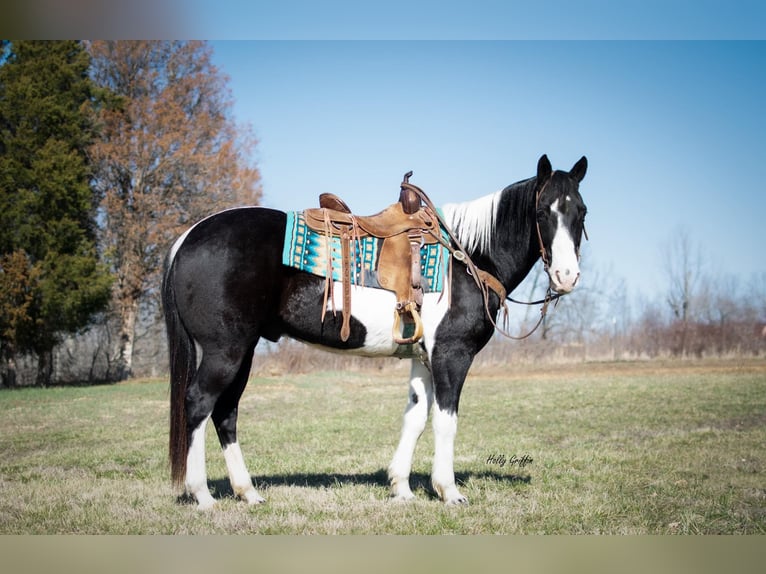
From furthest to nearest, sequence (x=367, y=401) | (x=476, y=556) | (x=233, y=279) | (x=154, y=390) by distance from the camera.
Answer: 1. (x=154, y=390)
2. (x=367, y=401)
3. (x=233, y=279)
4. (x=476, y=556)

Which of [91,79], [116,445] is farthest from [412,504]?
[91,79]

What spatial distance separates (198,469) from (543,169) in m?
2.33

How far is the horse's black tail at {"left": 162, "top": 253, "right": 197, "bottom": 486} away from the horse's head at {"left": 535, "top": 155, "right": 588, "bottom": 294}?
6.27 feet

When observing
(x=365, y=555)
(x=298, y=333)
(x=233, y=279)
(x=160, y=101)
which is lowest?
(x=365, y=555)

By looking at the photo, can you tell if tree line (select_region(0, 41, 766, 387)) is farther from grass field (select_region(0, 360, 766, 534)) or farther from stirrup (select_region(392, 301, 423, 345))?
stirrup (select_region(392, 301, 423, 345))

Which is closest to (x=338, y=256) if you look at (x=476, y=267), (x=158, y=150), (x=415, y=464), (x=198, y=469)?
(x=476, y=267)

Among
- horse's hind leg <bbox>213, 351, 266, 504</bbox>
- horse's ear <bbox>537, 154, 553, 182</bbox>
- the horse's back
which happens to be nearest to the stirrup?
the horse's back

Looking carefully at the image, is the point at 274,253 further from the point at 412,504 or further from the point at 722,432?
the point at 722,432

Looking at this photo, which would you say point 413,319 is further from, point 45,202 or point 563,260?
point 45,202

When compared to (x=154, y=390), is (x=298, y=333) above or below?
above

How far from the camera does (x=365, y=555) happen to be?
10.1 feet

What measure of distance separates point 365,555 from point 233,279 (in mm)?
1476

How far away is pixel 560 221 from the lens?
3.34 meters

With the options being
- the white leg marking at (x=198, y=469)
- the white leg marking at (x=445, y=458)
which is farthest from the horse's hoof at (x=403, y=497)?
the white leg marking at (x=198, y=469)
